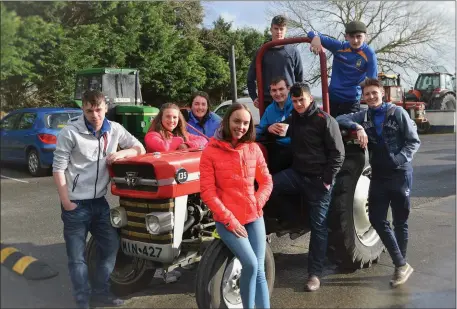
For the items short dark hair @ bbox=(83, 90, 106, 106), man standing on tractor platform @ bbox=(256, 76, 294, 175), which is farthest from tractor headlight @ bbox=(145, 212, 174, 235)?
man standing on tractor platform @ bbox=(256, 76, 294, 175)

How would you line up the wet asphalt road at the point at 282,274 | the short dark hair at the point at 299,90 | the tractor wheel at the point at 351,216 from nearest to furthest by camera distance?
the wet asphalt road at the point at 282,274
the short dark hair at the point at 299,90
the tractor wheel at the point at 351,216

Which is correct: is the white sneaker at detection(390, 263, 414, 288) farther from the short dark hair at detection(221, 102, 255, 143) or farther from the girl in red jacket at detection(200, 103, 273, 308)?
the short dark hair at detection(221, 102, 255, 143)

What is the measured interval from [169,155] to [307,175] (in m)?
0.99

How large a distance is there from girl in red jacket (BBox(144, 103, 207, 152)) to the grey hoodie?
47cm

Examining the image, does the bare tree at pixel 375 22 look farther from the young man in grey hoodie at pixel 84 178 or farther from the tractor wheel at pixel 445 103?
the tractor wheel at pixel 445 103

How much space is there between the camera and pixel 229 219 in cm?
305

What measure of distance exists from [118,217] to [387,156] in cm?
202

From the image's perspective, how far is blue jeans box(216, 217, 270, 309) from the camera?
3.10m

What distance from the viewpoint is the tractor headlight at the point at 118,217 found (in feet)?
11.5

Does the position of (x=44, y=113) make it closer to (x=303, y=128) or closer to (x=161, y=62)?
(x=161, y=62)

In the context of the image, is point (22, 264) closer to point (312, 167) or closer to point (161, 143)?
point (161, 143)

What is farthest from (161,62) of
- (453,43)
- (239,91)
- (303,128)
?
(453,43)

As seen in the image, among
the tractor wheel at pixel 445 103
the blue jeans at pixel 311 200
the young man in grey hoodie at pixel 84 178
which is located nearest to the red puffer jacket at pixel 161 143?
the young man in grey hoodie at pixel 84 178

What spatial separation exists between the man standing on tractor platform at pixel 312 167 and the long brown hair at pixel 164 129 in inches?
30.3
